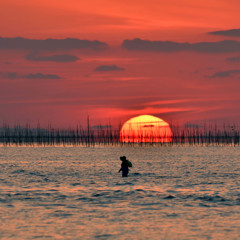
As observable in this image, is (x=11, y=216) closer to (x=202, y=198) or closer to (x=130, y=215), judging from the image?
(x=130, y=215)

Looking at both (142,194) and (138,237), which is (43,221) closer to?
(138,237)

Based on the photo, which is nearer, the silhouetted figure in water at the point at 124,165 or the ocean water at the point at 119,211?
the ocean water at the point at 119,211

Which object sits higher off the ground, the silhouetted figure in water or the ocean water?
the silhouetted figure in water

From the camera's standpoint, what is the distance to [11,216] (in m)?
24.4

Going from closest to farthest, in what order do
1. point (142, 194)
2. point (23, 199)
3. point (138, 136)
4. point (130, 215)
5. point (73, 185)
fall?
point (130, 215) < point (23, 199) < point (142, 194) < point (73, 185) < point (138, 136)

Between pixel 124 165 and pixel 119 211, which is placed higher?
pixel 124 165

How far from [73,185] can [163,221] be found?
1671 centimetres

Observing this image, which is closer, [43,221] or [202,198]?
[43,221]

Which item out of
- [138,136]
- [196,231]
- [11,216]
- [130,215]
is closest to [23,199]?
[11,216]

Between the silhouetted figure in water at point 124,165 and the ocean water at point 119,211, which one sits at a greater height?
the silhouetted figure in water at point 124,165

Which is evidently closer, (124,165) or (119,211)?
(119,211)

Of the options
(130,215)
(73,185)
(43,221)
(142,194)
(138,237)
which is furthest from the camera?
(73,185)

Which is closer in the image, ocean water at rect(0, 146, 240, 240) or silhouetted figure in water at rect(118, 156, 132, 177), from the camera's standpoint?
ocean water at rect(0, 146, 240, 240)

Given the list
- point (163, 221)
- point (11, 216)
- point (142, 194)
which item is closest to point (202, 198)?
point (142, 194)
